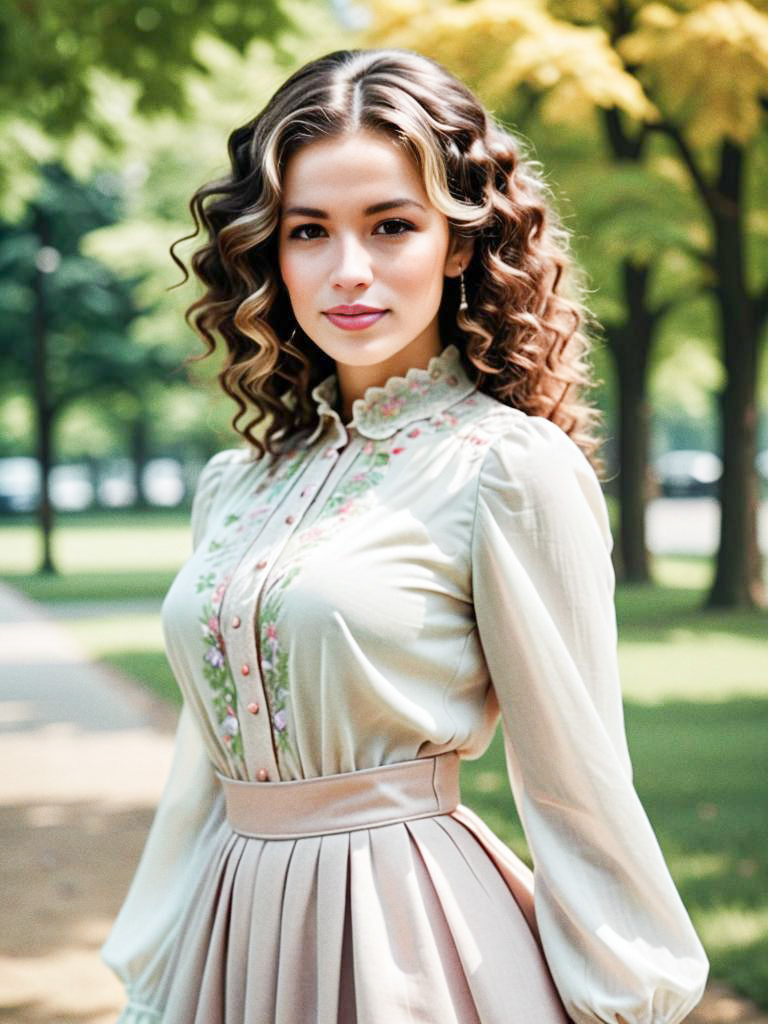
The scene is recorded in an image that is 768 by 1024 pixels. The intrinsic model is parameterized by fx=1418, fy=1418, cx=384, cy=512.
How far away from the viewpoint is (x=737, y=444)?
14727 mm

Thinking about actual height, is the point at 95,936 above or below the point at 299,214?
below

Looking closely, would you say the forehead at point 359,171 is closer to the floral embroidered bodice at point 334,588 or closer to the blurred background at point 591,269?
the floral embroidered bodice at point 334,588

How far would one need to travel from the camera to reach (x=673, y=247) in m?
12.0

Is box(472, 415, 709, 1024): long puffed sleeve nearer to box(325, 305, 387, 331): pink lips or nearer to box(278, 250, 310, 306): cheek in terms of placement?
box(325, 305, 387, 331): pink lips

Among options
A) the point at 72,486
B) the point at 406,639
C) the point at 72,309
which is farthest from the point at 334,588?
the point at 72,486

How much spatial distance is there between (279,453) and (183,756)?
1.81ft

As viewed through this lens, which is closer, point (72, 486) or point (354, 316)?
point (354, 316)

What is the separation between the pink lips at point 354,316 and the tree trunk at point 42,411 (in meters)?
20.6

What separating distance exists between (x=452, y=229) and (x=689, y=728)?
7073mm

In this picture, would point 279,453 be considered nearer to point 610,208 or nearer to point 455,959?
point 455,959

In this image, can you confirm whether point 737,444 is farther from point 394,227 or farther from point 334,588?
point 334,588

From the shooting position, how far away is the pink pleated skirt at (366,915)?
1.96 m

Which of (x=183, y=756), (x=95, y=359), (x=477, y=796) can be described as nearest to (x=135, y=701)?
(x=477, y=796)

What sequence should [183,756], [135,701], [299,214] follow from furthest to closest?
[135,701], [183,756], [299,214]
